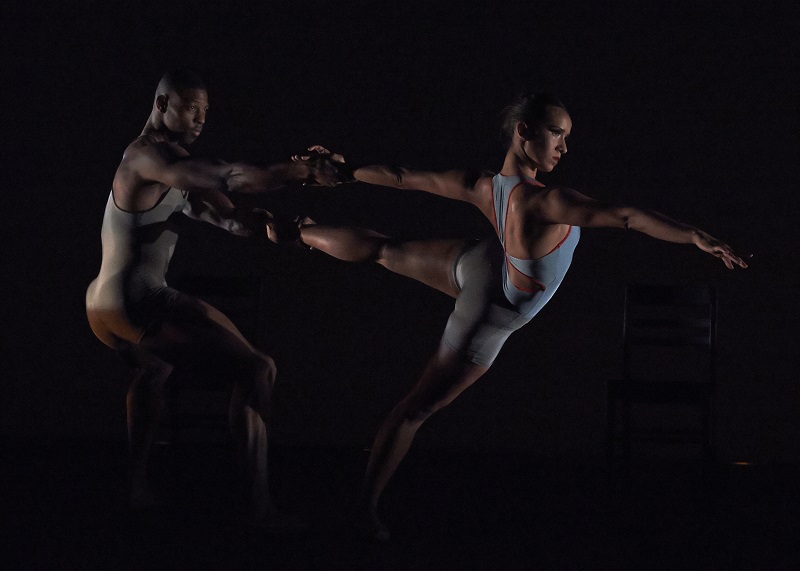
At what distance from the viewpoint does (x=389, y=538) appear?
11.3 feet

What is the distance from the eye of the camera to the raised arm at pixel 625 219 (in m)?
2.58

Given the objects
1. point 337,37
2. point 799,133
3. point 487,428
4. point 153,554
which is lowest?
point 153,554

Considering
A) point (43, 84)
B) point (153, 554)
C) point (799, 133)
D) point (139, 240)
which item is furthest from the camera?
point (43, 84)

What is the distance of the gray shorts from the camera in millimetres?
3232

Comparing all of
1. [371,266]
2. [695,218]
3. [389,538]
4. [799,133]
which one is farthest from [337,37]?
[389,538]

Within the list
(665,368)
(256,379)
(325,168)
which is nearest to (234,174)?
(325,168)

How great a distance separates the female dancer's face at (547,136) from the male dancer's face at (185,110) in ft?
3.75

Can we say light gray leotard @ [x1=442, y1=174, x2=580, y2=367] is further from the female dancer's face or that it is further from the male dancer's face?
the male dancer's face

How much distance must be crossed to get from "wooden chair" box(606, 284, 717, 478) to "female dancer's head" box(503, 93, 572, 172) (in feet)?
4.89

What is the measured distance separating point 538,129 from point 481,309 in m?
0.60

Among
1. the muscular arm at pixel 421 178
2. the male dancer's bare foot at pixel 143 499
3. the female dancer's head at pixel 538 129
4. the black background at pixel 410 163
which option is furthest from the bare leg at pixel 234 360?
the black background at pixel 410 163

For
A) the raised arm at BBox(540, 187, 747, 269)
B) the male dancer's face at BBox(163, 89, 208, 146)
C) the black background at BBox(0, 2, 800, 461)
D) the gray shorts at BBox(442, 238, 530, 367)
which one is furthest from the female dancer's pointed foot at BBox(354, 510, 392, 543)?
the black background at BBox(0, 2, 800, 461)

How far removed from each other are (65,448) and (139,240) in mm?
2147

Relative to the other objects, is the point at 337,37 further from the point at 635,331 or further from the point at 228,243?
the point at 635,331
